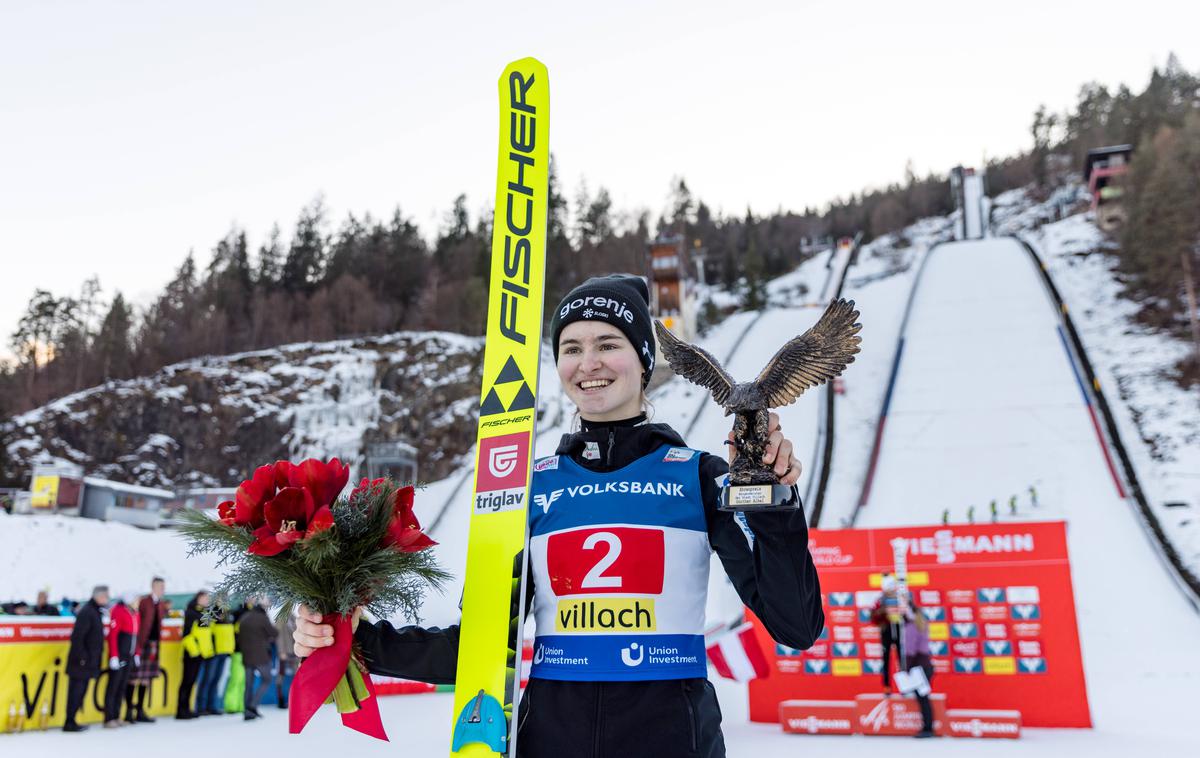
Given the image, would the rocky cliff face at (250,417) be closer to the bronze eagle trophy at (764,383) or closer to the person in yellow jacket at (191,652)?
the person in yellow jacket at (191,652)

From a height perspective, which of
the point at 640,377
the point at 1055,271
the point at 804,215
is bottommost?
the point at 640,377

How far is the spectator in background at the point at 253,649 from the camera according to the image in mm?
9836

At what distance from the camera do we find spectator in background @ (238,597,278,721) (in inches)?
387

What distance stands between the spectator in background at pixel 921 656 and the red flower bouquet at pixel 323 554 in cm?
753

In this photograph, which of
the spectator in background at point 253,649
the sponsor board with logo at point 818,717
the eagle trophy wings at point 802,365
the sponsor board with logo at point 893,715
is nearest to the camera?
the eagle trophy wings at point 802,365

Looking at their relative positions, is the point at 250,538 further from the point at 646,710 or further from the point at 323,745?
the point at 323,745

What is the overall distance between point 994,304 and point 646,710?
1247 inches

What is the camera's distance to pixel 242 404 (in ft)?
118

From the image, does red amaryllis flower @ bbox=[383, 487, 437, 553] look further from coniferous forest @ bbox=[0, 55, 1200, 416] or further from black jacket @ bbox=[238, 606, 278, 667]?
coniferous forest @ bbox=[0, 55, 1200, 416]

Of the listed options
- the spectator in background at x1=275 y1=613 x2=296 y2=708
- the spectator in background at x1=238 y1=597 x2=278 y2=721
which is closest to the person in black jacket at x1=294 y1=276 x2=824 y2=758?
the spectator in background at x1=238 y1=597 x2=278 y2=721

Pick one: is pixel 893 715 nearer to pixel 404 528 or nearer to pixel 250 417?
pixel 404 528

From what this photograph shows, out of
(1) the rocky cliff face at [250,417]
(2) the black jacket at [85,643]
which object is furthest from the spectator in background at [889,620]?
(1) the rocky cliff face at [250,417]

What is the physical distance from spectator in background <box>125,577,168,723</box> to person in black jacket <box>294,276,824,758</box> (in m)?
9.02

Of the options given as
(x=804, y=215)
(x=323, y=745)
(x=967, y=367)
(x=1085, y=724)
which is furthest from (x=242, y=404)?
(x=804, y=215)
